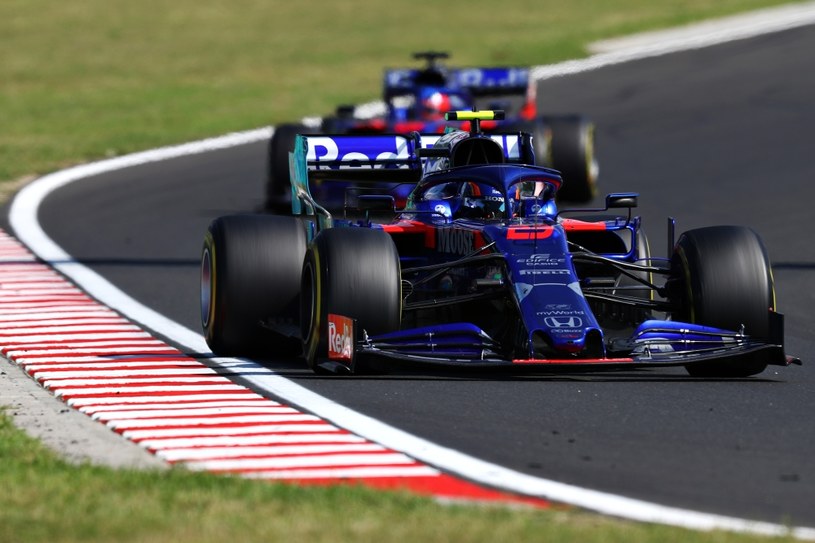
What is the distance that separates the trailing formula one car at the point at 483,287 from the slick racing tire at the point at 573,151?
8750 millimetres

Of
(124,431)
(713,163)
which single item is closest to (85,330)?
(124,431)

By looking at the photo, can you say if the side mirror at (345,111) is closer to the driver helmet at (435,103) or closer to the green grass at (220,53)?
the driver helmet at (435,103)

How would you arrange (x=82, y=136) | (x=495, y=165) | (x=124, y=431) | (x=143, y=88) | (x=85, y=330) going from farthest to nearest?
(x=143, y=88), (x=82, y=136), (x=85, y=330), (x=495, y=165), (x=124, y=431)

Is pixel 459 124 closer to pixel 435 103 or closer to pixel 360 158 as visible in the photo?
pixel 435 103

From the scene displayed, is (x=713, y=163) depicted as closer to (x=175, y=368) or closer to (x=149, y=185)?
(x=149, y=185)

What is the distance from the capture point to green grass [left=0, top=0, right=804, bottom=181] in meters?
30.1

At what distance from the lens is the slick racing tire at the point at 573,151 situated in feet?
68.0

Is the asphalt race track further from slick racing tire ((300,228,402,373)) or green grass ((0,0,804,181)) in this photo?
green grass ((0,0,804,181))

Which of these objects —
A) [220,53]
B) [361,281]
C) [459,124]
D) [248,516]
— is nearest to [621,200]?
[361,281]

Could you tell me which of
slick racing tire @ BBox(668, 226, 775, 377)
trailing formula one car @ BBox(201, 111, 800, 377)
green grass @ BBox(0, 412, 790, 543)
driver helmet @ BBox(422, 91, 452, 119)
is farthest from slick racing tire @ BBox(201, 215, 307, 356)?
driver helmet @ BBox(422, 91, 452, 119)

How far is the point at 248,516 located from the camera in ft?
20.4

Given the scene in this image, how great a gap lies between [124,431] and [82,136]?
69.2ft

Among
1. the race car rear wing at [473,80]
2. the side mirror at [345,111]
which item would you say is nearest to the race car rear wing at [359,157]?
the side mirror at [345,111]

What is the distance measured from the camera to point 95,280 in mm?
15430
